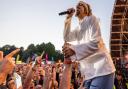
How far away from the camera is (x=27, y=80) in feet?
21.8

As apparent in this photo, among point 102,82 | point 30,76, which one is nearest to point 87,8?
point 102,82

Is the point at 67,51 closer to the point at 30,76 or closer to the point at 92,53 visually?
the point at 92,53

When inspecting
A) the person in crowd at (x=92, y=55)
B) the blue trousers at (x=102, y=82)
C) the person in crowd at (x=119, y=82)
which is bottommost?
the person in crowd at (x=119, y=82)

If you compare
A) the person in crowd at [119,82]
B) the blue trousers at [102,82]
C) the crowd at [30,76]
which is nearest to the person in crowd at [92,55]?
the blue trousers at [102,82]

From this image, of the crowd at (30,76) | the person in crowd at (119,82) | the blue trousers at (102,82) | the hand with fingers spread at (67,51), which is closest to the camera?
the crowd at (30,76)

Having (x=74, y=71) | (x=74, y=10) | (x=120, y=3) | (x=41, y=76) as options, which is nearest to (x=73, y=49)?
(x=74, y=10)

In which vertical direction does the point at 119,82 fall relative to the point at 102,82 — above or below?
below

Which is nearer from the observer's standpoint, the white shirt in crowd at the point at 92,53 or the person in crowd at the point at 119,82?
the white shirt in crowd at the point at 92,53

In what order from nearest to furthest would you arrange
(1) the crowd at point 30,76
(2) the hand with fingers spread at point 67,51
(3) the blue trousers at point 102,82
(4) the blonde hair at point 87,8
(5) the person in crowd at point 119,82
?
(1) the crowd at point 30,76 → (3) the blue trousers at point 102,82 → (2) the hand with fingers spread at point 67,51 → (4) the blonde hair at point 87,8 → (5) the person in crowd at point 119,82

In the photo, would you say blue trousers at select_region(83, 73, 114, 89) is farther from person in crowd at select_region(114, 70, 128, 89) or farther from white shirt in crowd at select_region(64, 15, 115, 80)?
person in crowd at select_region(114, 70, 128, 89)

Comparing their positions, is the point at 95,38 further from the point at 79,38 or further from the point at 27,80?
the point at 27,80

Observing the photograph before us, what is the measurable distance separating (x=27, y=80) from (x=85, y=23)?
7.24 ft

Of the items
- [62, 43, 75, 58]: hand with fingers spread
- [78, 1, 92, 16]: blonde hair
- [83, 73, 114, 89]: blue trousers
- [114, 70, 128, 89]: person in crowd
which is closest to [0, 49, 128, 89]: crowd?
[114, 70, 128, 89]: person in crowd

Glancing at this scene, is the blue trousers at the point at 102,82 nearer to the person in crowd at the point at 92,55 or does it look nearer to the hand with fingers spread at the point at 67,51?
the person in crowd at the point at 92,55
